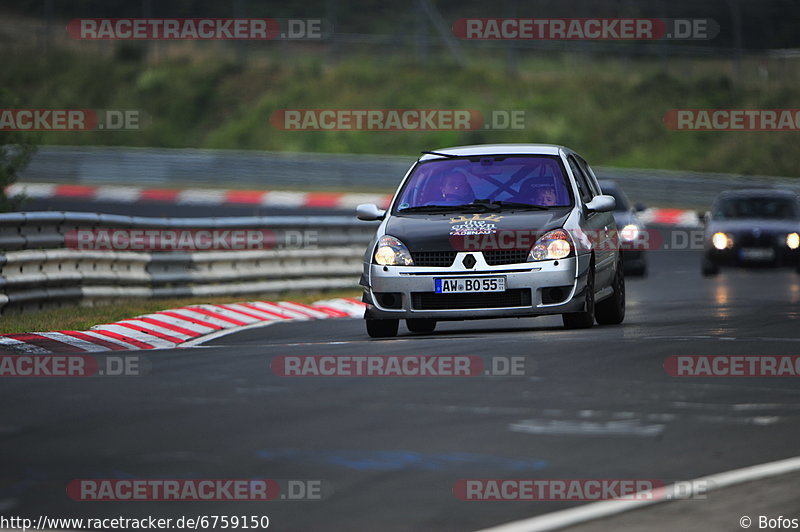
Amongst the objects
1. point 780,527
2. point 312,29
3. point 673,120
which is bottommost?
point 780,527

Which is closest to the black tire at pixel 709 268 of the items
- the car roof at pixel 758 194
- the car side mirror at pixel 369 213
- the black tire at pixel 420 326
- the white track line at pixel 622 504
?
the car roof at pixel 758 194

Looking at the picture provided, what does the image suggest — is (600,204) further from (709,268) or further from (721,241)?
(709,268)

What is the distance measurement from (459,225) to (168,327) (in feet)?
10.6

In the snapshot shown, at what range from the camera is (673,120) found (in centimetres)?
5428

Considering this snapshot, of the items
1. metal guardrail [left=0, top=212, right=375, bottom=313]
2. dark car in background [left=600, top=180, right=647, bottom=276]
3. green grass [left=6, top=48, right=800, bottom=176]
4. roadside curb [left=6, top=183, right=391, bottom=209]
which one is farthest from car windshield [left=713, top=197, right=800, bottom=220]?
green grass [left=6, top=48, right=800, bottom=176]

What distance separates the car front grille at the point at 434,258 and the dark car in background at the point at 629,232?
11.1m

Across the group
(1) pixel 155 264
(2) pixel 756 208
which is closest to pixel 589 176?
(1) pixel 155 264

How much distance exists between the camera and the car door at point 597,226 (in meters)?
13.7

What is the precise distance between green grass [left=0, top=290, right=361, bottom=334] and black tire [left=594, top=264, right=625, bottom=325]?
4717 millimetres

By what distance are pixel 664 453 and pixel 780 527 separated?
1.45m

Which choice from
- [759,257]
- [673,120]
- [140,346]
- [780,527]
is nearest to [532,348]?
[140,346]

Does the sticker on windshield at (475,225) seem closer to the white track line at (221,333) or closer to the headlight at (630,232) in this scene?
the white track line at (221,333)

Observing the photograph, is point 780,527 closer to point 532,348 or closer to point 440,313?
→ point 532,348

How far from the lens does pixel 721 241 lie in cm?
2478
